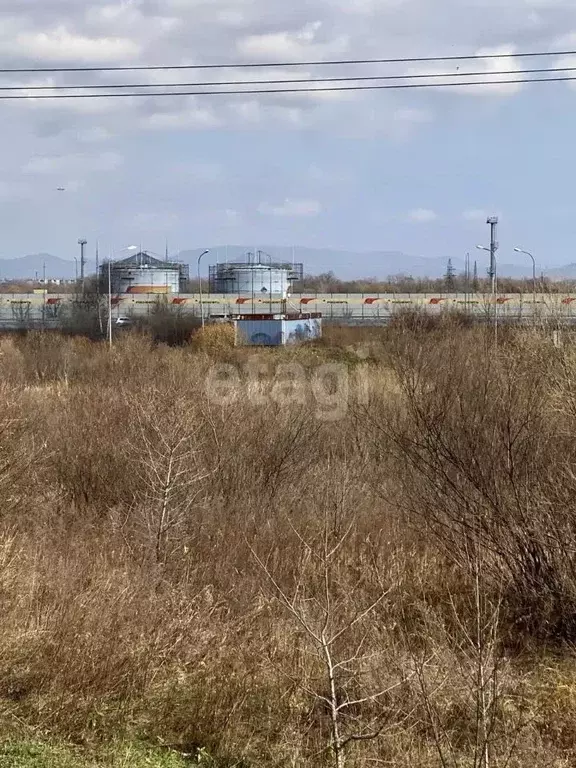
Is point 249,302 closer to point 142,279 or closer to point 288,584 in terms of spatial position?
point 142,279

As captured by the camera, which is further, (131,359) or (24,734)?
(131,359)

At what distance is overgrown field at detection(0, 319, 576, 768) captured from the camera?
762 centimetres

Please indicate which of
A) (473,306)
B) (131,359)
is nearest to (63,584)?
(131,359)

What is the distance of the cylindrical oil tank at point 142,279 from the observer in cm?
8175

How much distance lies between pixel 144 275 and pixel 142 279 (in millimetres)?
605

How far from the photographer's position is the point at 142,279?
8450cm

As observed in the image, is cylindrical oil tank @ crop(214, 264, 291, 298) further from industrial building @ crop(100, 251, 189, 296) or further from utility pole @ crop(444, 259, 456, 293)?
utility pole @ crop(444, 259, 456, 293)

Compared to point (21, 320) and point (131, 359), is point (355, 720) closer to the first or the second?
point (131, 359)

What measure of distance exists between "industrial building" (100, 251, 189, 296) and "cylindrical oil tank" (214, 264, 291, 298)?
439 centimetres

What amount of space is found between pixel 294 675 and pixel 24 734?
2457mm

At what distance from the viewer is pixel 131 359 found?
34156mm

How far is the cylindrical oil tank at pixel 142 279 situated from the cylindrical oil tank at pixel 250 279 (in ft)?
15.4

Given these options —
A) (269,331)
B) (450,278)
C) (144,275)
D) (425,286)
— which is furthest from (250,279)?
(269,331)

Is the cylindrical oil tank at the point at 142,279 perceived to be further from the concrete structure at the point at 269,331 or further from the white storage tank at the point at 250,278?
the concrete structure at the point at 269,331
